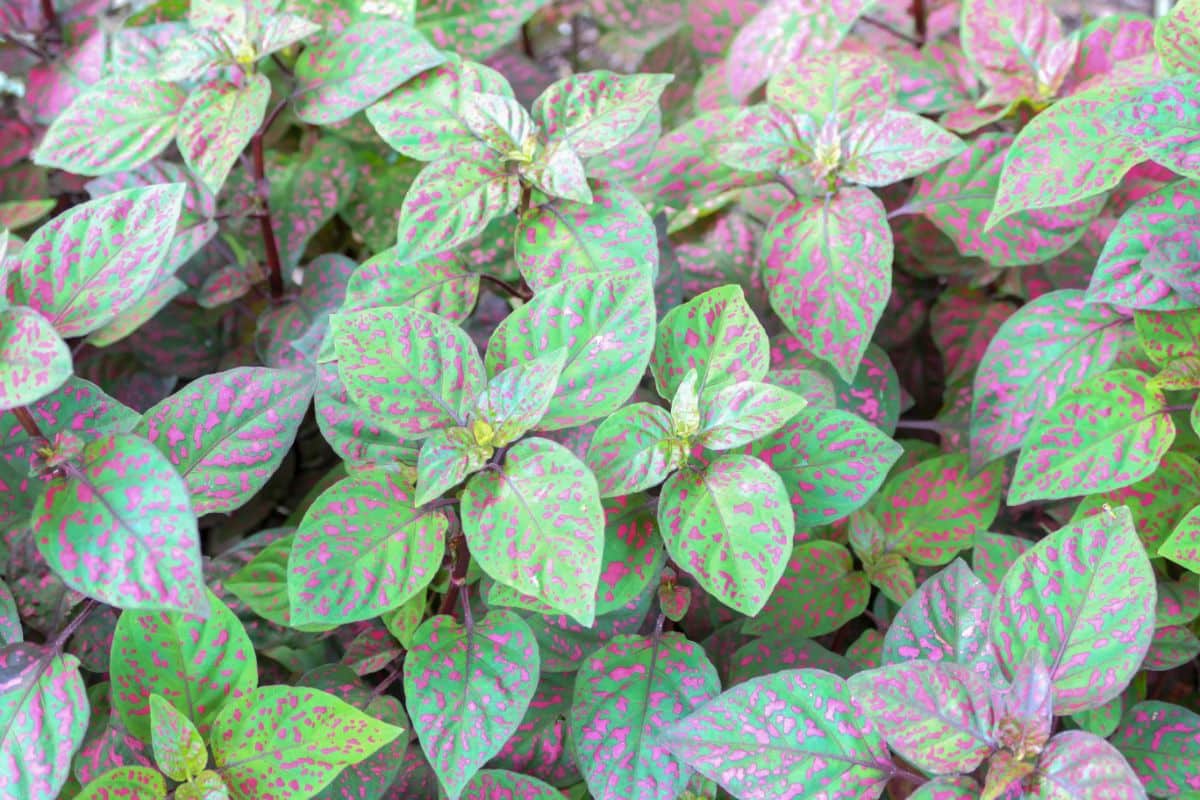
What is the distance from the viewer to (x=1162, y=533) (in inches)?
47.8

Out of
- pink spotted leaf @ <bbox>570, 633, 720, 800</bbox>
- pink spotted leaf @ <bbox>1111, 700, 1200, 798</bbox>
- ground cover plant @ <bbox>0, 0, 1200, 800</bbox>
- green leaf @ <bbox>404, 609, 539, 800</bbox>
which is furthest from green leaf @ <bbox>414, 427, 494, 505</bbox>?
pink spotted leaf @ <bbox>1111, 700, 1200, 798</bbox>

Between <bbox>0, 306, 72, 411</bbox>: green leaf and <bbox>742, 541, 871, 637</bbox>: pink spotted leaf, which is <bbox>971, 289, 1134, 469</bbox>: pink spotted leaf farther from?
<bbox>0, 306, 72, 411</bbox>: green leaf

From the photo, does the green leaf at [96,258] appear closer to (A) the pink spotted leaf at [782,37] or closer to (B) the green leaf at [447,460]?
(B) the green leaf at [447,460]

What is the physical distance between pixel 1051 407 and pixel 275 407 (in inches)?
33.3

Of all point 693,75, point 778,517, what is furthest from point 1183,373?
point 693,75

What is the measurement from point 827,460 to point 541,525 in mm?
325

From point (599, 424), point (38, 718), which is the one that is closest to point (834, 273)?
point (599, 424)

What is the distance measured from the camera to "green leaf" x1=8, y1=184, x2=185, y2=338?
0.99 meters

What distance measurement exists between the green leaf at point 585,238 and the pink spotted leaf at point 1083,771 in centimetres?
60

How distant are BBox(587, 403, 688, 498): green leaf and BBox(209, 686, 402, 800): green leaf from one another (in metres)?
0.29

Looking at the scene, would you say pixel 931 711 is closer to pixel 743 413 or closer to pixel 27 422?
pixel 743 413

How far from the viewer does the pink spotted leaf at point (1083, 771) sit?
818mm

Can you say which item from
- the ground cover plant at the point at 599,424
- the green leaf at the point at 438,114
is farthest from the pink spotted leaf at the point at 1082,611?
the green leaf at the point at 438,114

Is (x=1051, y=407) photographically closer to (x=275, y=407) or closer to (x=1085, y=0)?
(x=275, y=407)
